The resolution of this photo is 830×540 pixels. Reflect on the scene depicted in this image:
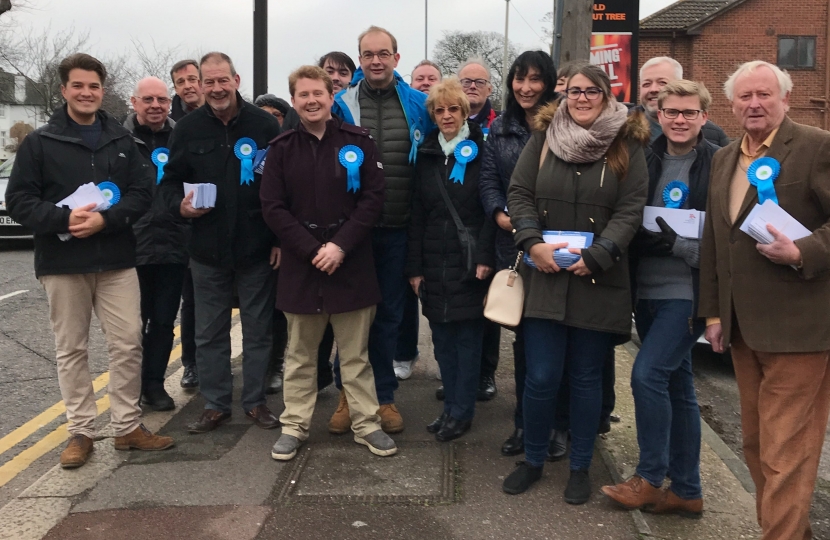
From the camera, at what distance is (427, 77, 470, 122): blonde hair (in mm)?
4445

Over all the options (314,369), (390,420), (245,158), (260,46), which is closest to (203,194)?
(245,158)

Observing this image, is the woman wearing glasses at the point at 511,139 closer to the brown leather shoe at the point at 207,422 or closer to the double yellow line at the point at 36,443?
the brown leather shoe at the point at 207,422

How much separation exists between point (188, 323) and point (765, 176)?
13.6 feet

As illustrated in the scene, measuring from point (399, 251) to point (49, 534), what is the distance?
7.74 ft

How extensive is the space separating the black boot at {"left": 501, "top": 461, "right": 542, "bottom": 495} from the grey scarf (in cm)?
152

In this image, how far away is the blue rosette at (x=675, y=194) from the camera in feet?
11.9

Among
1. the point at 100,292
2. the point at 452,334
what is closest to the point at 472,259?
the point at 452,334

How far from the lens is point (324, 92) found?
432 cm

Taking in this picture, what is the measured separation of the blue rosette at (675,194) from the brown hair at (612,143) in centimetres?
21

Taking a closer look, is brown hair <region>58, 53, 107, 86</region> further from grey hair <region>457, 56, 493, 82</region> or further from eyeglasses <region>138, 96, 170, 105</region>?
grey hair <region>457, 56, 493, 82</region>

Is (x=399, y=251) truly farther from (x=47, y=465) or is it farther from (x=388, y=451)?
(x=47, y=465)

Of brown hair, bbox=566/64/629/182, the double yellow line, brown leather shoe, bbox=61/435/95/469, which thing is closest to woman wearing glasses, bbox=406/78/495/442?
brown hair, bbox=566/64/629/182

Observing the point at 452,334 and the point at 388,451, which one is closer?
the point at 388,451

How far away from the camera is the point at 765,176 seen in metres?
3.02
